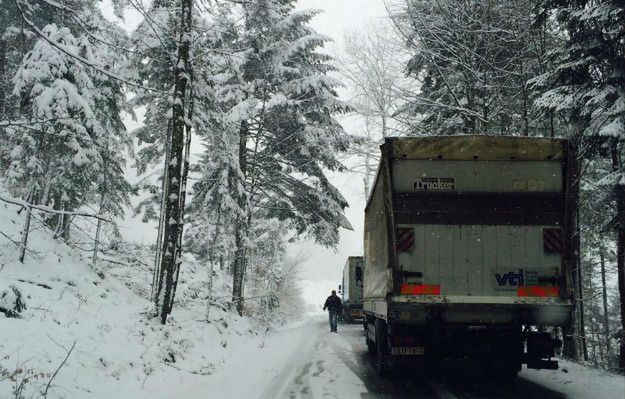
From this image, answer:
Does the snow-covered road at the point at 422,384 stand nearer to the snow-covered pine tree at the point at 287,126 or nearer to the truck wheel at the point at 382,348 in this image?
the truck wheel at the point at 382,348

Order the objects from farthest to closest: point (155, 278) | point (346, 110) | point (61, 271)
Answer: point (346, 110)
point (155, 278)
point (61, 271)

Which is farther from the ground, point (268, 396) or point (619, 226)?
point (619, 226)

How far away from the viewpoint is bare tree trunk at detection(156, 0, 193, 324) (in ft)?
33.6

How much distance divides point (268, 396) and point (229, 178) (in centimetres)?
1025

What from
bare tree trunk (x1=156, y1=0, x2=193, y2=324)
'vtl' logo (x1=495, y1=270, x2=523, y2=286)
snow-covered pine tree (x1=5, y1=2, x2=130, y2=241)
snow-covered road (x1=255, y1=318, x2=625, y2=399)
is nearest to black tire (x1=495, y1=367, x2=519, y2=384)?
A: snow-covered road (x1=255, y1=318, x2=625, y2=399)

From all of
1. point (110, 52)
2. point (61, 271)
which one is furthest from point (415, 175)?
point (110, 52)

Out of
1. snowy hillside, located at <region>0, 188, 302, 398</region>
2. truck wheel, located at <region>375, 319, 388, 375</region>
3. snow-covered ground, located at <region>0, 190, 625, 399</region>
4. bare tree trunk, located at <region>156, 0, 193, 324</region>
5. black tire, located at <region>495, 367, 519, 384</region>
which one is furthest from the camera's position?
bare tree trunk, located at <region>156, 0, 193, 324</region>

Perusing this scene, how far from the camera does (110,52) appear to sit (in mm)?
14508

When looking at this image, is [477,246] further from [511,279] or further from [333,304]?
[333,304]

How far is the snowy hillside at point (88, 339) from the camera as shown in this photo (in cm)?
589

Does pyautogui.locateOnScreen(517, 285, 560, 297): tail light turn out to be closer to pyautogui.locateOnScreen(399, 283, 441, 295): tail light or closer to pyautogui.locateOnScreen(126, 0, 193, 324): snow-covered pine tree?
pyautogui.locateOnScreen(399, 283, 441, 295): tail light

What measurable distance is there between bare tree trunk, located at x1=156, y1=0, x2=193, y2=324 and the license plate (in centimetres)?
549

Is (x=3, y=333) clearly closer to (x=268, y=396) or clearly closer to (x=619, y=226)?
(x=268, y=396)

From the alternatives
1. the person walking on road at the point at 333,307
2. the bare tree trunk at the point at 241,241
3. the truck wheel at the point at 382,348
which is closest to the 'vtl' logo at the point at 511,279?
the truck wheel at the point at 382,348
